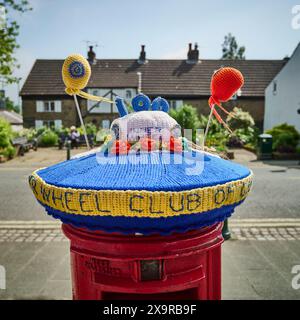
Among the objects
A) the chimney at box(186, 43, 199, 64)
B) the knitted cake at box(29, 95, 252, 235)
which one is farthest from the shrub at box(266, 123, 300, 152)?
the chimney at box(186, 43, 199, 64)

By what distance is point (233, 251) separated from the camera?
4586 mm

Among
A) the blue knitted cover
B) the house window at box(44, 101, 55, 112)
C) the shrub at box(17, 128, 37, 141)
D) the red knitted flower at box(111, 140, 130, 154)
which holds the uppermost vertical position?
the house window at box(44, 101, 55, 112)

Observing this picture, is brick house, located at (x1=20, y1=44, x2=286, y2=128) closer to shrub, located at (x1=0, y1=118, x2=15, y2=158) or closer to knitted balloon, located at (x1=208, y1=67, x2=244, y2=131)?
shrub, located at (x1=0, y1=118, x2=15, y2=158)

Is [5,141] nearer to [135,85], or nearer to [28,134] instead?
[28,134]

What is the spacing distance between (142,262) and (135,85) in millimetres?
28070

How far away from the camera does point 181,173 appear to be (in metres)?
1.66

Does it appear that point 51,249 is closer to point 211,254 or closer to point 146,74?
point 211,254

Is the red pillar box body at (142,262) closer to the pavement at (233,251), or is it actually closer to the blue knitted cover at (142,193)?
the blue knitted cover at (142,193)

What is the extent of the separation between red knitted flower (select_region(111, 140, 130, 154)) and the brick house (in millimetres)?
27049

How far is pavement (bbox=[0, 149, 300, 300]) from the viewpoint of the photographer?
3.60 m

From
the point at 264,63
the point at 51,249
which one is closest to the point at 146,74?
the point at 264,63

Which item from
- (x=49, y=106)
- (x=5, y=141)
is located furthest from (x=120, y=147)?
(x=49, y=106)

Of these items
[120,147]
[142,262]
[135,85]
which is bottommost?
[142,262]
